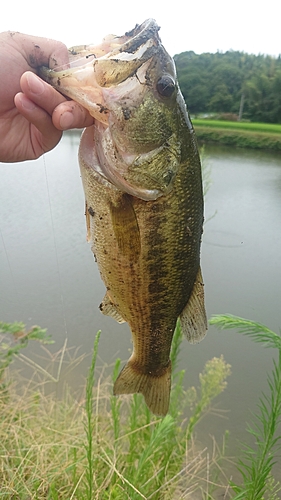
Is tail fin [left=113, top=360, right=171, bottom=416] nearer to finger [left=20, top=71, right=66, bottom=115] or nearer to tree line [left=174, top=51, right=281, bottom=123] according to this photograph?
finger [left=20, top=71, right=66, bottom=115]

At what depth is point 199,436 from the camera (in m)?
3.90

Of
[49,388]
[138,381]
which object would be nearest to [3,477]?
[138,381]

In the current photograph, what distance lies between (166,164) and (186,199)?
0.15 m

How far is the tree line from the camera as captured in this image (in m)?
46.2

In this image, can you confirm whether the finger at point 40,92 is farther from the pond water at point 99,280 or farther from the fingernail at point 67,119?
the pond water at point 99,280

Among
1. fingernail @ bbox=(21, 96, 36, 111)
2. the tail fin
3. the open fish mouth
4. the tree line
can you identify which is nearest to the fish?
the open fish mouth

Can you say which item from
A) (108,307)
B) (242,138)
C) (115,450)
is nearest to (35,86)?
(108,307)

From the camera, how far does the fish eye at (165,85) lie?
1.32 meters

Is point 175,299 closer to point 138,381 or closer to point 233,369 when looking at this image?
point 138,381

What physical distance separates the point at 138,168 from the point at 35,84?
443 mm

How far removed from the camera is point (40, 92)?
123cm

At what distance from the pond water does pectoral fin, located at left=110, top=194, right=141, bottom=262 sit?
145 centimetres

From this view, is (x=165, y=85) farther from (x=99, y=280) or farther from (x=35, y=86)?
(x=99, y=280)

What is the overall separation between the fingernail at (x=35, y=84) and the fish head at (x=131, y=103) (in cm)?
8
